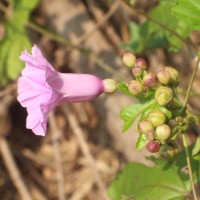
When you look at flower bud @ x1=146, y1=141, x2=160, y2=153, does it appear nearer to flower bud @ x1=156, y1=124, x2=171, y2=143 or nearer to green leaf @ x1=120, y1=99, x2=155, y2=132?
flower bud @ x1=156, y1=124, x2=171, y2=143

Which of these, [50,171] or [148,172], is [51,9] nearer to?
[50,171]

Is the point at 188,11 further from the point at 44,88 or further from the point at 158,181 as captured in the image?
the point at 158,181

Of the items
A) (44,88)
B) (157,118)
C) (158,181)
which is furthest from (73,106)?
(157,118)

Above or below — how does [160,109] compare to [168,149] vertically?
above

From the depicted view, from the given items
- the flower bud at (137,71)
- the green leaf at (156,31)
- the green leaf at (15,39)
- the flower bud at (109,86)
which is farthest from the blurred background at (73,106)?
the flower bud at (137,71)

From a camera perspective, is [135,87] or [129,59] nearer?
[135,87]

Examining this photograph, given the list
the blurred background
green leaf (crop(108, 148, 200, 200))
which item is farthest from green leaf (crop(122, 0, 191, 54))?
green leaf (crop(108, 148, 200, 200))
